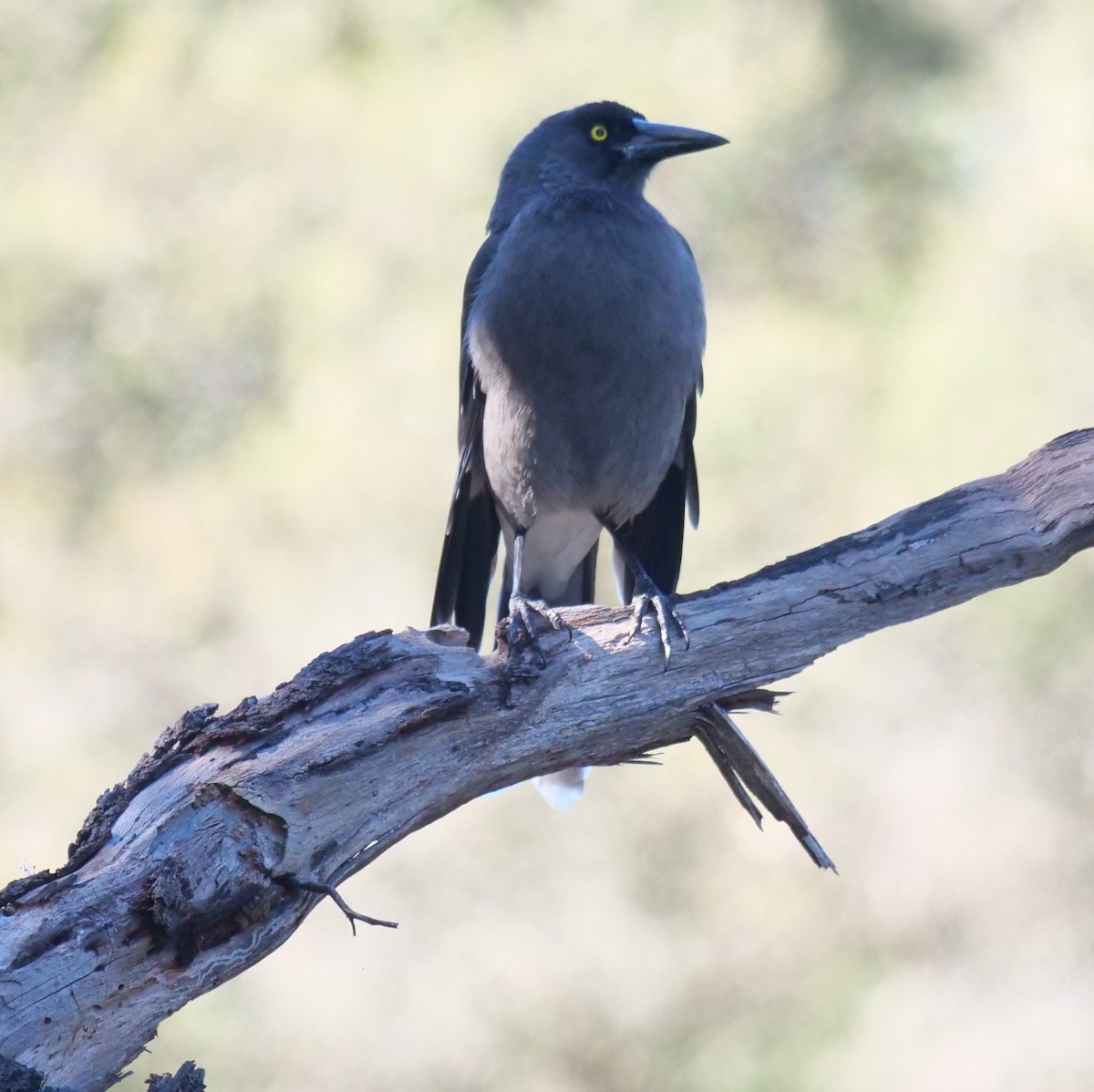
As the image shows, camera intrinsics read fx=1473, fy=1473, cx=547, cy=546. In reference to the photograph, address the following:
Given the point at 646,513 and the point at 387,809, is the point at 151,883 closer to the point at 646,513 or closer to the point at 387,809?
the point at 387,809

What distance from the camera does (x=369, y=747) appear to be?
3.20 metres

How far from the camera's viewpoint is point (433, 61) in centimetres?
998

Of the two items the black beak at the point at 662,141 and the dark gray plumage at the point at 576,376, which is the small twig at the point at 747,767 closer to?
the dark gray plumage at the point at 576,376

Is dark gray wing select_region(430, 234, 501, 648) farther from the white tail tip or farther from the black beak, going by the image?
the black beak

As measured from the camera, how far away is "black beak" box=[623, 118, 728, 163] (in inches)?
205

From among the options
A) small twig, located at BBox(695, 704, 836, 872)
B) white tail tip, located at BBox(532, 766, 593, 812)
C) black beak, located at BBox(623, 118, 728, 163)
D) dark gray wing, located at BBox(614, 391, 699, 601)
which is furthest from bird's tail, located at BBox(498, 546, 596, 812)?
black beak, located at BBox(623, 118, 728, 163)

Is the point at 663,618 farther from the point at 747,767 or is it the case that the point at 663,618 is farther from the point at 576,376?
the point at 576,376

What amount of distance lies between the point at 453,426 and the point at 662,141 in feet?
10.7

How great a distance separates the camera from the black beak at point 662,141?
205 inches

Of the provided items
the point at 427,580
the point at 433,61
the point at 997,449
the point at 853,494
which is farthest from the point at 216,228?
the point at 997,449

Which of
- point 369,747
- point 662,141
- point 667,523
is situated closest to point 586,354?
point 667,523

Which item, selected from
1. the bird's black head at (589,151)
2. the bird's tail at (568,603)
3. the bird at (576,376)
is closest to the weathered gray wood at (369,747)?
the bird at (576,376)

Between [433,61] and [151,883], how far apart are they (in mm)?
8110

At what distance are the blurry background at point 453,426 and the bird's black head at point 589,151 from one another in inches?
122
